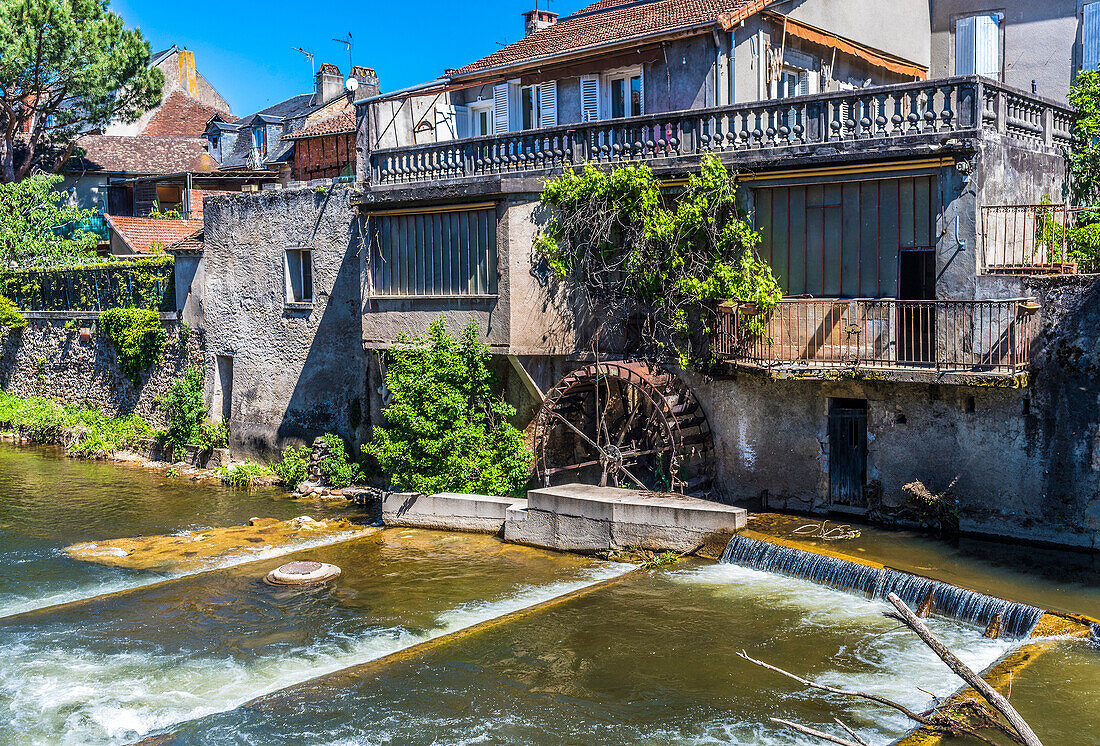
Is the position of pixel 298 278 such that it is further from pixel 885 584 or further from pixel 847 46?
pixel 885 584

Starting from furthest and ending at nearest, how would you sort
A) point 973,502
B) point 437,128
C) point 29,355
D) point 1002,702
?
point 29,355 < point 437,128 < point 973,502 < point 1002,702

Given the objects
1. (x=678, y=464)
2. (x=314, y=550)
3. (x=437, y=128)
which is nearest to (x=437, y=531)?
(x=314, y=550)

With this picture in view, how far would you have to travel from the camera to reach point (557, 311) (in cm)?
1853

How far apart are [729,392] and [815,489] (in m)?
2.10

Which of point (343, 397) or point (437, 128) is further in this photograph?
point (437, 128)

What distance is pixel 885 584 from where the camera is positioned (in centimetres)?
1312

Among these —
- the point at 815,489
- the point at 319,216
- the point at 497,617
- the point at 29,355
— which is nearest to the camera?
the point at 497,617

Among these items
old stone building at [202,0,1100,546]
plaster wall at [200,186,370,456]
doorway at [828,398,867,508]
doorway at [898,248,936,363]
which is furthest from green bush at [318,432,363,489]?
doorway at [898,248,936,363]

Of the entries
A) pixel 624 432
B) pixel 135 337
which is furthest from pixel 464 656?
pixel 135 337

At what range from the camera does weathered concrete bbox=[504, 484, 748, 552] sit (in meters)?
15.2

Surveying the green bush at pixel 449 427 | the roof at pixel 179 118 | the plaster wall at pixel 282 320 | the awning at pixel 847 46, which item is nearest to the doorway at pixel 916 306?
the awning at pixel 847 46

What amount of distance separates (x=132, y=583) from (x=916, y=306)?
12.5 meters

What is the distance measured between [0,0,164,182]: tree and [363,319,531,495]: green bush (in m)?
22.6

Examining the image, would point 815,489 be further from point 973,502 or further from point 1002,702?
point 1002,702
